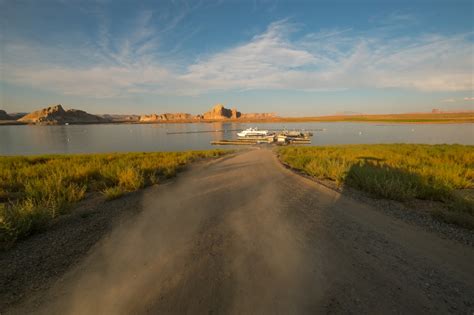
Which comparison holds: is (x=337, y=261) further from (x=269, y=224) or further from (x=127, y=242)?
(x=127, y=242)

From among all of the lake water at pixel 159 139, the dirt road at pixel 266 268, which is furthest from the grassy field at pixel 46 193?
the lake water at pixel 159 139

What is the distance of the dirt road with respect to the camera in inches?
102

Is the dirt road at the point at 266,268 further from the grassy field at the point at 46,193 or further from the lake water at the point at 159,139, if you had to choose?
the lake water at the point at 159,139

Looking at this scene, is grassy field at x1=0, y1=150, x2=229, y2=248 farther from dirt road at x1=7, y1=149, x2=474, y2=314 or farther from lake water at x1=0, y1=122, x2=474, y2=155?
lake water at x1=0, y1=122, x2=474, y2=155

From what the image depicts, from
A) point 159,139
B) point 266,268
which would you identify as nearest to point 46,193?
point 266,268

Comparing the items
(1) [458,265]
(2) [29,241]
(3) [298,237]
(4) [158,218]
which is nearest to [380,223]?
(1) [458,265]

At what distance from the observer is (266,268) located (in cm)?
326

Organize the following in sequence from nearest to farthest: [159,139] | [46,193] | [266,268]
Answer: [266,268]
[46,193]
[159,139]

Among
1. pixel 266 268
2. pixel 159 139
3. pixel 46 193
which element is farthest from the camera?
pixel 159 139

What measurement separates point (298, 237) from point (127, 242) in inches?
134

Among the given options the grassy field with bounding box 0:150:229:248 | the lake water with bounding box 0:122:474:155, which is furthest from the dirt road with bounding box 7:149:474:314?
the lake water with bounding box 0:122:474:155

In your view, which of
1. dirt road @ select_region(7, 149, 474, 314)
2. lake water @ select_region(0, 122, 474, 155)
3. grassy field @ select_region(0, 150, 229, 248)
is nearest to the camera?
dirt road @ select_region(7, 149, 474, 314)

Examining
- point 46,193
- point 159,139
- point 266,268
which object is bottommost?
point 266,268

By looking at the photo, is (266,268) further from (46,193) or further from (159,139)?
(159,139)
